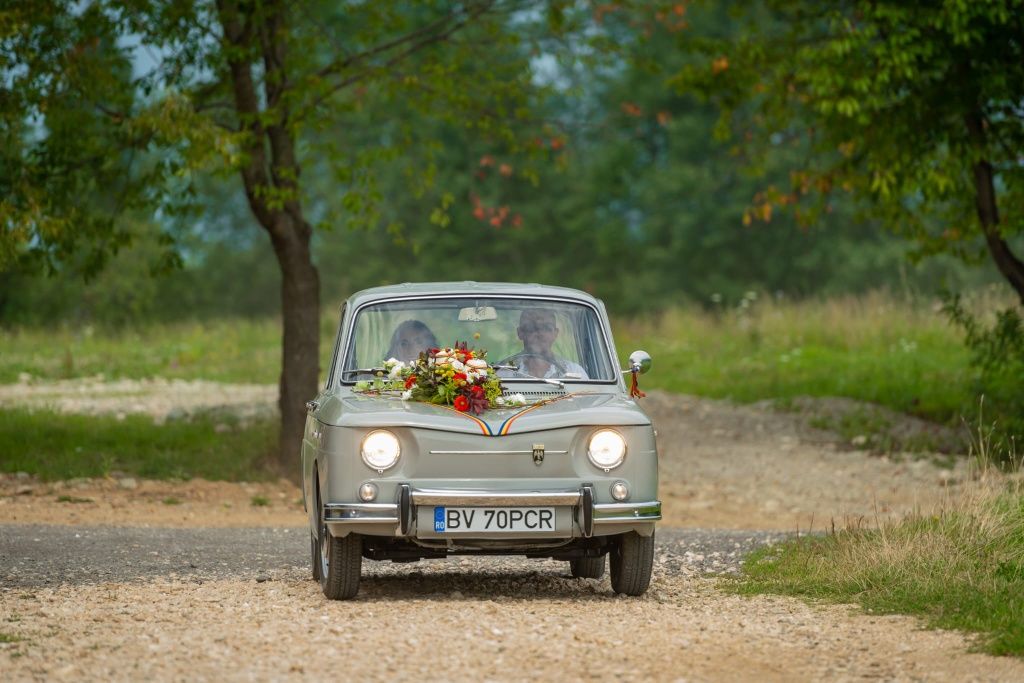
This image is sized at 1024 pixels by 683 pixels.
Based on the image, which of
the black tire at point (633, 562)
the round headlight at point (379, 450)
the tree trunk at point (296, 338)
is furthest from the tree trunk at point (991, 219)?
the round headlight at point (379, 450)

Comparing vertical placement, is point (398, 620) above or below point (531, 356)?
below

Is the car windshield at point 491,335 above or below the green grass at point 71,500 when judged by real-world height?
above

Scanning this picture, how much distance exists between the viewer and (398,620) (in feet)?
25.7

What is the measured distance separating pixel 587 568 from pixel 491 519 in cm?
202

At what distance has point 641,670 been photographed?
670 centimetres

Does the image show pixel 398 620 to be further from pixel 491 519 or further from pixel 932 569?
pixel 932 569

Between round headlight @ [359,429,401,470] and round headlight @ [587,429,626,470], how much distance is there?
103cm

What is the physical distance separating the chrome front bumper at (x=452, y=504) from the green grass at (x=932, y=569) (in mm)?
1570

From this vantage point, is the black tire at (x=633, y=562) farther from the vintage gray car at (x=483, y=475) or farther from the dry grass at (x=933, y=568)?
the dry grass at (x=933, y=568)

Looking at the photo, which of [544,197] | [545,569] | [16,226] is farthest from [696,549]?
[544,197]

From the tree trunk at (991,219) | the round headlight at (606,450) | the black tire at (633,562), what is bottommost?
the black tire at (633,562)

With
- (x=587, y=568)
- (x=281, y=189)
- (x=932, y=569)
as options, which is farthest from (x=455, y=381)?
(x=281, y=189)

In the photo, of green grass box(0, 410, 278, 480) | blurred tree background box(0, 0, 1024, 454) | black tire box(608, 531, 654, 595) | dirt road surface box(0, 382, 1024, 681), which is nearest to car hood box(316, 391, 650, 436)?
black tire box(608, 531, 654, 595)

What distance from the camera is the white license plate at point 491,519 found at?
8188 millimetres
